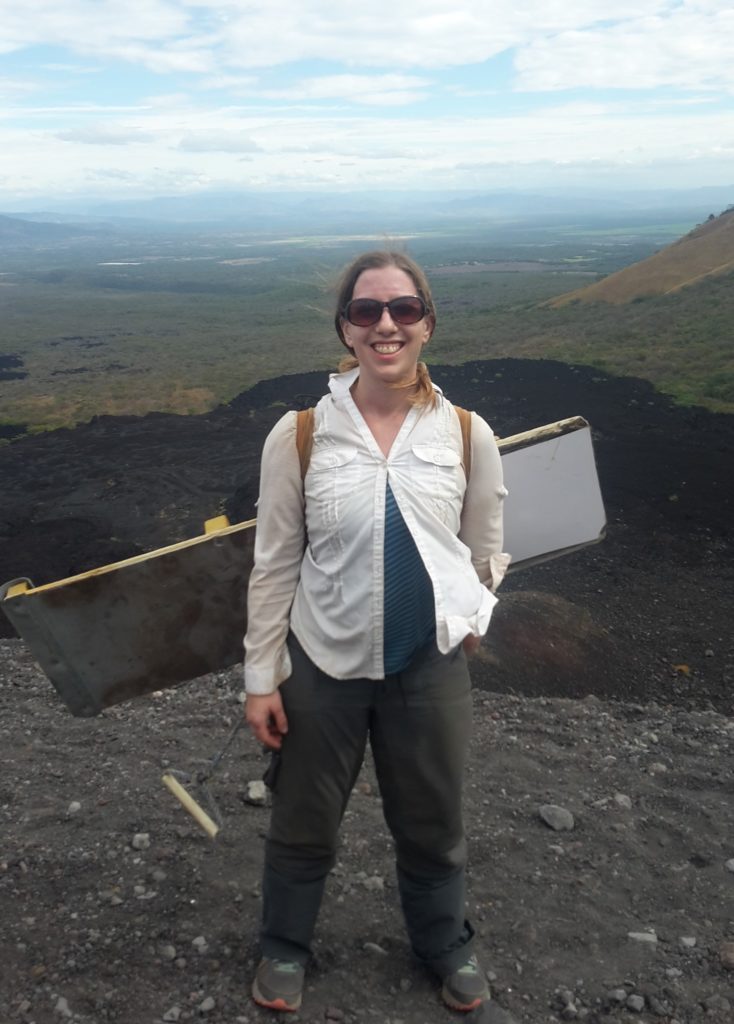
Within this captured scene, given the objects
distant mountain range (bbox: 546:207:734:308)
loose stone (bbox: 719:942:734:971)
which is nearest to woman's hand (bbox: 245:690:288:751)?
loose stone (bbox: 719:942:734:971)

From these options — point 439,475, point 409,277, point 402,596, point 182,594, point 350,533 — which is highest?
Result: point 409,277

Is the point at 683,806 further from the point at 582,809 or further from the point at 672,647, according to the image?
the point at 672,647

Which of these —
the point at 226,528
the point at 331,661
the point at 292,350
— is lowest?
the point at 292,350

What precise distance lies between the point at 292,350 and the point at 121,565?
30.9 metres

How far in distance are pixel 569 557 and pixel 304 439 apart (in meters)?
6.75

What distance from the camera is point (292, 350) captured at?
→ 107 feet

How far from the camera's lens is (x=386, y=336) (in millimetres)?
2061

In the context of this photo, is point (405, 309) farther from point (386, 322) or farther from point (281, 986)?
point (281, 986)

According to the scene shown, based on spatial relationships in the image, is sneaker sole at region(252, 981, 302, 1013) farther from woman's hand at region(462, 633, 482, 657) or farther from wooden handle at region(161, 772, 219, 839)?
woman's hand at region(462, 633, 482, 657)

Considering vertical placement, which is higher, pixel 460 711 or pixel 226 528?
pixel 226 528

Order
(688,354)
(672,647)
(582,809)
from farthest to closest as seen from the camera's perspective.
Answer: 1. (688,354)
2. (672,647)
3. (582,809)

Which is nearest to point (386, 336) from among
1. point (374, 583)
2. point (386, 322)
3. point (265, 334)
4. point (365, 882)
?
point (386, 322)

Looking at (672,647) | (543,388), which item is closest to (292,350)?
(543,388)

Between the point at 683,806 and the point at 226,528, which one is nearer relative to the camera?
the point at 226,528
